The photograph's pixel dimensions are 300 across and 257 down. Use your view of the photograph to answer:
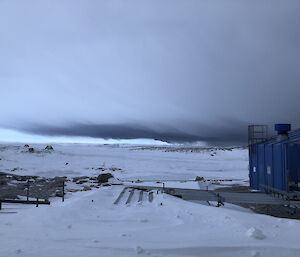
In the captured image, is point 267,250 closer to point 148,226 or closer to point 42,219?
point 148,226

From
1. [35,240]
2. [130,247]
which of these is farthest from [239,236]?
[35,240]

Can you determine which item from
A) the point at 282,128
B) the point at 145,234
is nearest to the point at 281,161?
the point at 282,128

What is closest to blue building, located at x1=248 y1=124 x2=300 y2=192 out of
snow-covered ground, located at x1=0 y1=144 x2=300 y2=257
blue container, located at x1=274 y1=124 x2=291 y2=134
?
blue container, located at x1=274 y1=124 x2=291 y2=134

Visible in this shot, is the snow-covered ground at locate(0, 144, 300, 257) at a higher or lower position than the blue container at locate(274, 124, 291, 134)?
lower

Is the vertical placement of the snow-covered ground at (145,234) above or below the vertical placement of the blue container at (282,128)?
below

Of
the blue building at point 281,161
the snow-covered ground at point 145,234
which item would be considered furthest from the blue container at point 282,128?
the snow-covered ground at point 145,234

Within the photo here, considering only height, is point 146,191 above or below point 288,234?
below

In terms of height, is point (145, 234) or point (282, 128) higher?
point (282, 128)

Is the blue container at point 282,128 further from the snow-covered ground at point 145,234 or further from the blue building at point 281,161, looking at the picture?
the snow-covered ground at point 145,234

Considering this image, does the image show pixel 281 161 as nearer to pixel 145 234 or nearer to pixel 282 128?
pixel 282 128

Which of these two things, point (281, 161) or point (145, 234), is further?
point (281, 161)

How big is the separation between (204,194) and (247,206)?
2274mm

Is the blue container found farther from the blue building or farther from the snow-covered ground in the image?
the snow-covered ground

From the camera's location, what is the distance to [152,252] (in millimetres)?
4156
